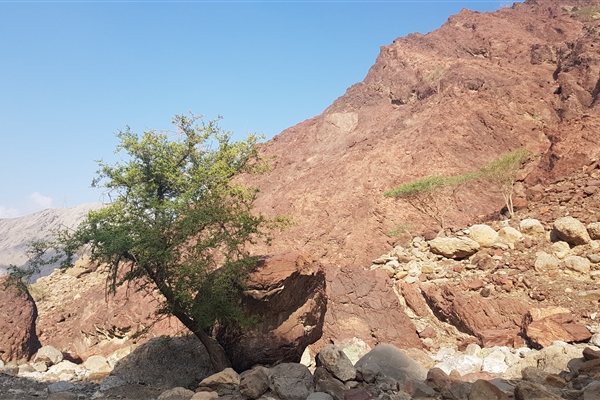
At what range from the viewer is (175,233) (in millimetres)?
11156

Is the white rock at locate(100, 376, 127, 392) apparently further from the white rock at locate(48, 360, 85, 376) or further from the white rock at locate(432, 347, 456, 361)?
the white rock at locate(432, 347, 456, 361)

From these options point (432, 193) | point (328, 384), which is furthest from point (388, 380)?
point (432, 193)

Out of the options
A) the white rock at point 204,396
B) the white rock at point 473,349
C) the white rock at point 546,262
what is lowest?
the white rock at point 473,349

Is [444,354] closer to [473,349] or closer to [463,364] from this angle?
[473,349]

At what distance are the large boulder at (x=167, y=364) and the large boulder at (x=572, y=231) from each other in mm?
13146

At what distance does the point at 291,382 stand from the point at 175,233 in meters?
4.57

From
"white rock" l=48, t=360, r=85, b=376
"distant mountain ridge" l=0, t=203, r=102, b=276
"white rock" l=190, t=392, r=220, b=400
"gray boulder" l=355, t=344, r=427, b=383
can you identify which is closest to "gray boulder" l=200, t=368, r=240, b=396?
"white rock" l=190, t=392, r=220, b=400

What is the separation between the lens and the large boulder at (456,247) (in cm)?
1822

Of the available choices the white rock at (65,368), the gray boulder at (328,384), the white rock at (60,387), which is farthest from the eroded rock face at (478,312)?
the white rock at (65,368)

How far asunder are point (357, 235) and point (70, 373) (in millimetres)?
15646

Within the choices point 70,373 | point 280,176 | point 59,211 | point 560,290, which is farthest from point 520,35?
point 59,211

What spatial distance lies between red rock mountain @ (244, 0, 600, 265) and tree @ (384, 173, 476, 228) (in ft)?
2.43

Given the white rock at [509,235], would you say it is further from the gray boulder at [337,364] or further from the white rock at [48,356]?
the white rock at [48,356]

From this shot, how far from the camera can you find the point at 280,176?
3831 cm
